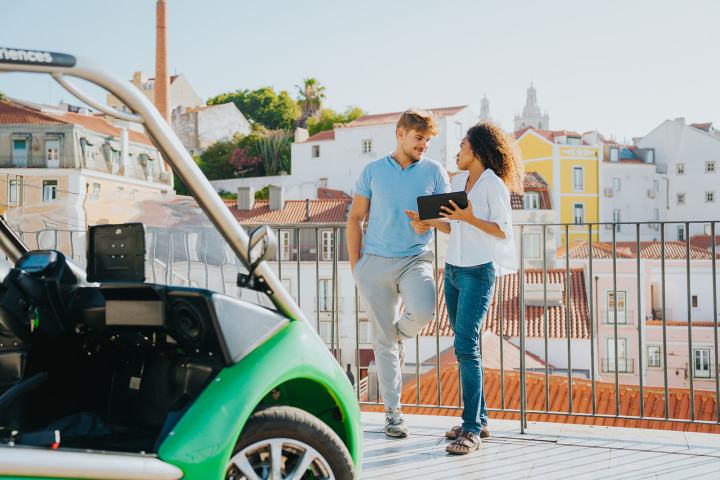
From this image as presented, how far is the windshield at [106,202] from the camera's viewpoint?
8.86ft

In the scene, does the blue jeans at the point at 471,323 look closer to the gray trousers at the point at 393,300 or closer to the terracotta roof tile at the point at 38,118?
the gray trousers at the point at 393,300

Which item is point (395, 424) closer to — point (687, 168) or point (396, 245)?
point (396, 245)

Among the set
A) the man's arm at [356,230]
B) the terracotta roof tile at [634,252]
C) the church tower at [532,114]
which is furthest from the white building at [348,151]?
the church tower at [532,114]

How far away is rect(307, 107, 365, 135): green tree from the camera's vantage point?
67.9 m

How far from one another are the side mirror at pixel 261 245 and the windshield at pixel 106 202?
0.52 ft

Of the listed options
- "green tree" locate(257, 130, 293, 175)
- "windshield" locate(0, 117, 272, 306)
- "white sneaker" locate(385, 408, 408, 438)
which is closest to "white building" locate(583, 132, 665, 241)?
"green tree" locate(257, 130, 293, 175)

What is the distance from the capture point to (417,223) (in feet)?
13.9

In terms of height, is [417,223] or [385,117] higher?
[385,117]

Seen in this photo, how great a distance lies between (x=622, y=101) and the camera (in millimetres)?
99375

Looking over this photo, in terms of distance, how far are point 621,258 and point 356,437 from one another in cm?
4275

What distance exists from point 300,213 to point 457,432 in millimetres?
41107

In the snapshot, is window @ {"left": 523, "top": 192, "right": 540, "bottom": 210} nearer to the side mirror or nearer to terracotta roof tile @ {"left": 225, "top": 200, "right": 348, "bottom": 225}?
terracotta roof tile @ {"left": 225, "top": 200, "right": 348, "bottom": 225}

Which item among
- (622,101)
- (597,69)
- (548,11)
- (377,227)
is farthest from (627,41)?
(377,227)

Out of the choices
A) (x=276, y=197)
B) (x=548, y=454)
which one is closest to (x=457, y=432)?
(x=548, y=454)
